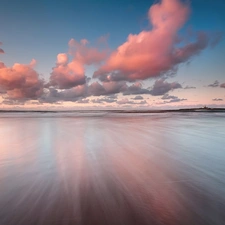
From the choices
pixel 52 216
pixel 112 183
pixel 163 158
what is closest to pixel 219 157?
pixel 163 158

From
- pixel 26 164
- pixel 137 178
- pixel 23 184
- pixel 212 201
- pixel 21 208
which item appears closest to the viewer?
pixel 21 208

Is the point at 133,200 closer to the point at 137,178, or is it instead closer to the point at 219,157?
the point at 137,178

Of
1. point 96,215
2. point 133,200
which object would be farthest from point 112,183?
point 96,215

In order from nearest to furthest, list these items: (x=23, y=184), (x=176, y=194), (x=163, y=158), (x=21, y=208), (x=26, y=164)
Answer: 1. (x=21, y=208)
2. (x=176, y=194)
3. (x=23, y=184)
4. (x=26, y=164)
5. (x=163, y=158)

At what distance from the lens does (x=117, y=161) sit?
15.7ft

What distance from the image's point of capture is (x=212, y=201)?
2545 mm

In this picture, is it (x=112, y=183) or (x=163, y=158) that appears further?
(x=163, y=158)

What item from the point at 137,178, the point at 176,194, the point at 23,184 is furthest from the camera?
the point at 137,178

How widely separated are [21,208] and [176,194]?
231cm

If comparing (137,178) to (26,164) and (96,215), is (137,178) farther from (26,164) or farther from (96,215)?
(26,164)

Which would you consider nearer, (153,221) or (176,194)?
(153,221)

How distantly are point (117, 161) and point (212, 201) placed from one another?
2.61 m

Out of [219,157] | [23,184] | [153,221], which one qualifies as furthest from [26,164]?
[219,157]

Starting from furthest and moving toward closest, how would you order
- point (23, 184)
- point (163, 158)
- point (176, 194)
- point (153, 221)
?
point (163, 158) → point (23, 184) → point (176, 194) → point (153, 221)
